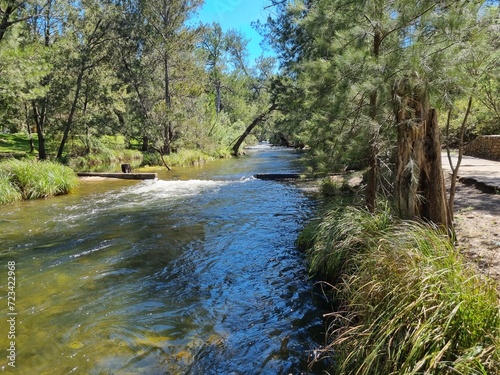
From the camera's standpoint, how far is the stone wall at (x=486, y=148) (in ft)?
48.0

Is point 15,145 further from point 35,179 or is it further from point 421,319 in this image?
point 421,319

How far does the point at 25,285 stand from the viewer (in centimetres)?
536

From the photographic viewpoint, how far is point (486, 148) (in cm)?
1566

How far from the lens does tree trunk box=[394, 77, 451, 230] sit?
4.84 m

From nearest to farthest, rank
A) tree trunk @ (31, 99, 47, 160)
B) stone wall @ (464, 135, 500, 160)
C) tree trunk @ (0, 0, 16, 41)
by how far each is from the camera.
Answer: tree trunk @ (0, 0, 16, 41) < stone wall @ (464, 135, 500, 160) < tree trunk @ (31, 99, 47, 160)

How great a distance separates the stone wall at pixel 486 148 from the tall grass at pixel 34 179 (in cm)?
1721

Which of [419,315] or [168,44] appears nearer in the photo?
[419,315]

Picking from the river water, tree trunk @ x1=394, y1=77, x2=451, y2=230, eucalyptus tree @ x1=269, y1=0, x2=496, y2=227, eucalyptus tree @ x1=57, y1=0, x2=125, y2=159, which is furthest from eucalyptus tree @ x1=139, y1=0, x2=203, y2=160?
tree trunk @ x1=394, y1=77, x2=451, y2=230

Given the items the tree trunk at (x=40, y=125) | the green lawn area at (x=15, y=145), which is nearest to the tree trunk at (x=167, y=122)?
the tree trunk at (x=40, y=125)

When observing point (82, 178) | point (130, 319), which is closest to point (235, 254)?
point (130, 319)

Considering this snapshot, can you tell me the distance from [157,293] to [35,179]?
953 cm

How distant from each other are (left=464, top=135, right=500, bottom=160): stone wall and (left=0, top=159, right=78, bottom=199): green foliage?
17191mm

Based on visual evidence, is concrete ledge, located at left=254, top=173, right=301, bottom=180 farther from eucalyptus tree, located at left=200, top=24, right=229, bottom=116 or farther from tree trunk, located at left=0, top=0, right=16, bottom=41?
eucalyptus tree, located at left=200, top=24, right=229, bottom=116

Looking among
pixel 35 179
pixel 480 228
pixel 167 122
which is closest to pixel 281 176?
pixel 167 122
